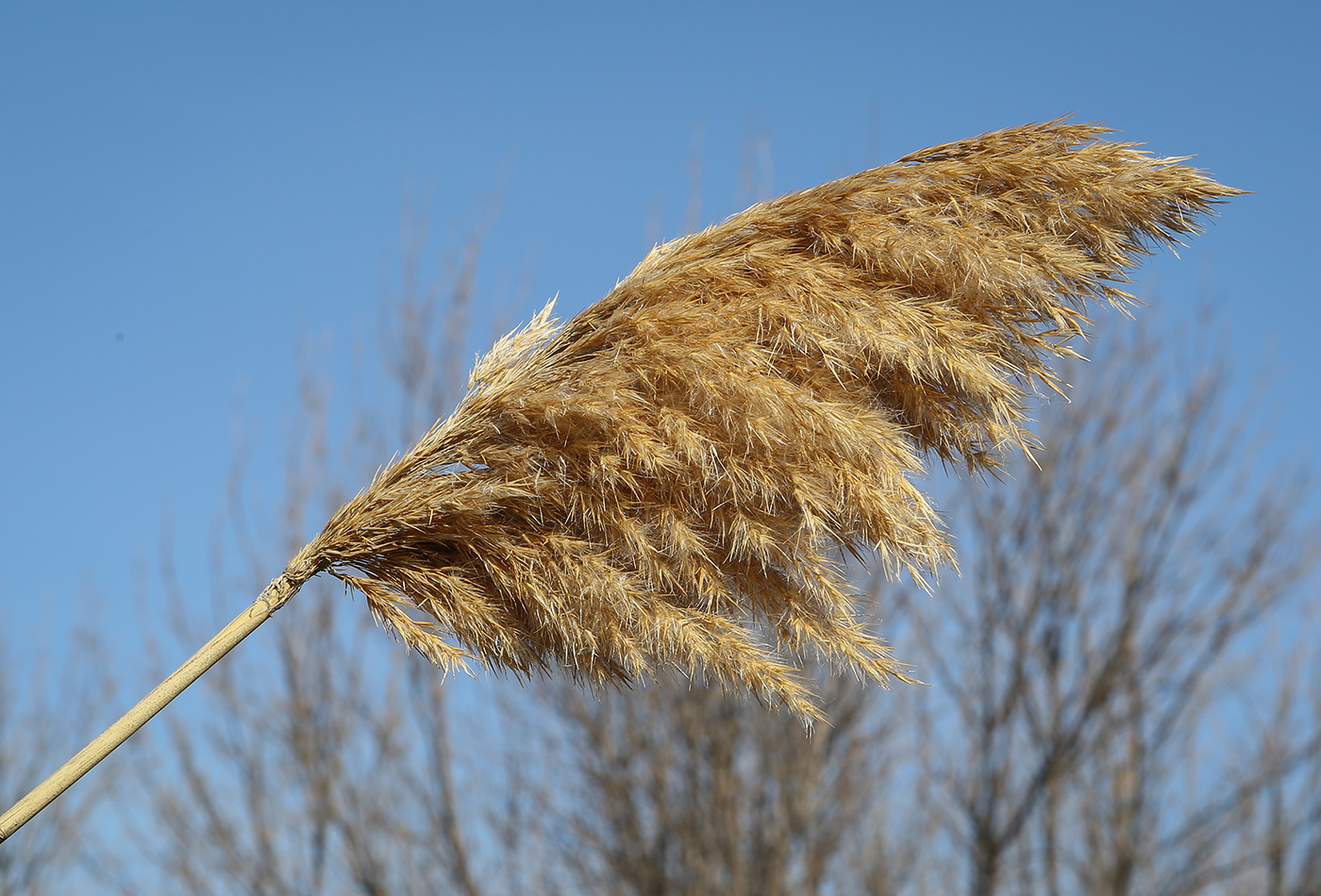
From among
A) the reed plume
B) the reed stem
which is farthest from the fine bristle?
the reed stem

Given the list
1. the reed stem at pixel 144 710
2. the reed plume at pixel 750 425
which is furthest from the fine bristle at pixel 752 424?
the reed stem at pixel 144 710

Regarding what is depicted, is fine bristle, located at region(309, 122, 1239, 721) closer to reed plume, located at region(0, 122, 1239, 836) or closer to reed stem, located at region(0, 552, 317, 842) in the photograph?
reed plume, located at region(0, 122, 1239, 836)

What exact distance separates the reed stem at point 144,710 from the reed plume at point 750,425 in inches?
1.3

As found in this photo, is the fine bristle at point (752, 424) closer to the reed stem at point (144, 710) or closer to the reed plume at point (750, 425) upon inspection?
the reed plume at point (750, 425)

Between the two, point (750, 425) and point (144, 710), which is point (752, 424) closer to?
point (750, 425)

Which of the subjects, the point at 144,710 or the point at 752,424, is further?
the point at 752,424

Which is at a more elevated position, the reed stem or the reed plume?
the reed plume

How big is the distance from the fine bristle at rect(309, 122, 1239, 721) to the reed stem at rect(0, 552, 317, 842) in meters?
0.11

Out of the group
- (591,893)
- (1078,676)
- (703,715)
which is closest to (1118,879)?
(1078,676)

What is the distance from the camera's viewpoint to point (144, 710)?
144 cm

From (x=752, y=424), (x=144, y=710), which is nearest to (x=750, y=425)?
(x=752, y=424)

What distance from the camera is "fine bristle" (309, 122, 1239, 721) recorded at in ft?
5.38

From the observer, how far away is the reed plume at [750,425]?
1.64 meters

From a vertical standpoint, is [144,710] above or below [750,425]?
below
